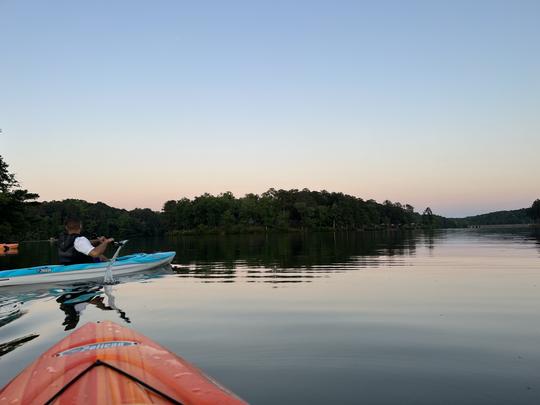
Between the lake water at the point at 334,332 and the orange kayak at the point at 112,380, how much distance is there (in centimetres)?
109

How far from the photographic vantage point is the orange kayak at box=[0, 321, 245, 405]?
305 cm

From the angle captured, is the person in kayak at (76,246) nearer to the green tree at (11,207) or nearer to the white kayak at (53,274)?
the white kayak at (53,274)

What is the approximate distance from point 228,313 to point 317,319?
195 cm

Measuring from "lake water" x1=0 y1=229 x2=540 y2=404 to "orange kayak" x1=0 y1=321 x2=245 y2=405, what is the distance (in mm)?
1094

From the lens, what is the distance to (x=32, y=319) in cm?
854

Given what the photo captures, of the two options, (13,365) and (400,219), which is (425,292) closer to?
(13,365)

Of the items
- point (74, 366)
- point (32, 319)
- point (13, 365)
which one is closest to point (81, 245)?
point (32, 319)

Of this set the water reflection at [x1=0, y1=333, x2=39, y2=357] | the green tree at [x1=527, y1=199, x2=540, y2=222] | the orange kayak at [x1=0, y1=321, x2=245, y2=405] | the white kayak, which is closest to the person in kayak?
the white kayak

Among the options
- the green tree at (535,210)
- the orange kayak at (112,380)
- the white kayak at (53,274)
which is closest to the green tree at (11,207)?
the white kayak at (53,274)

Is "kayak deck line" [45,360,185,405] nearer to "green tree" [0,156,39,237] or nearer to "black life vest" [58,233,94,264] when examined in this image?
"black life vest" [58,233,94,264]

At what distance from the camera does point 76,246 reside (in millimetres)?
12875

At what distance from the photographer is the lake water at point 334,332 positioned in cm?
457

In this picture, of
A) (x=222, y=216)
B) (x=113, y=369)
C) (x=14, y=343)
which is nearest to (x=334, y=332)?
(x=113, y=369)

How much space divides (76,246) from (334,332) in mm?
9331
